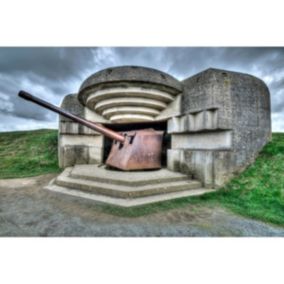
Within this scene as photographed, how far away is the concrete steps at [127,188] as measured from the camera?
10.4ft

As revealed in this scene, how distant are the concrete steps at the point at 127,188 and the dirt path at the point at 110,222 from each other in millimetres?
406

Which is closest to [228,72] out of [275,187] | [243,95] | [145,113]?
[243,95]

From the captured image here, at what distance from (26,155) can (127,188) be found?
6111 millimetres

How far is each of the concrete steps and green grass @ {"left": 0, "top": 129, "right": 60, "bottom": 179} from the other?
255 centimetres

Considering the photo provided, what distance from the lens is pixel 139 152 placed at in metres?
4.68

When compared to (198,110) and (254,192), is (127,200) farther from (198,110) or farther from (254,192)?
(198,110)

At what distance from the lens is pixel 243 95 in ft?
13.3

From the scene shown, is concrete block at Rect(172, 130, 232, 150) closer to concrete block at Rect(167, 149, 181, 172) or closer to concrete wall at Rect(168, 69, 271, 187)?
concrete wall at Rect(168, 69, 271, 187)

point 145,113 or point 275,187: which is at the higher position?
point 145,113

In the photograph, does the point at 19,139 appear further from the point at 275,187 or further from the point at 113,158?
the point at 275,187

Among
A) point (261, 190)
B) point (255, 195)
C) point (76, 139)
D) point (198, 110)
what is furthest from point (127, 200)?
point (76, 139)

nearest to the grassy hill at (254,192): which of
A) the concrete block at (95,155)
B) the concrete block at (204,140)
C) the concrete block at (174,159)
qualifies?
the concrete block at (204,140)

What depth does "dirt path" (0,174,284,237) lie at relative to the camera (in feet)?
7.17

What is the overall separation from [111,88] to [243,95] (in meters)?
3.27
